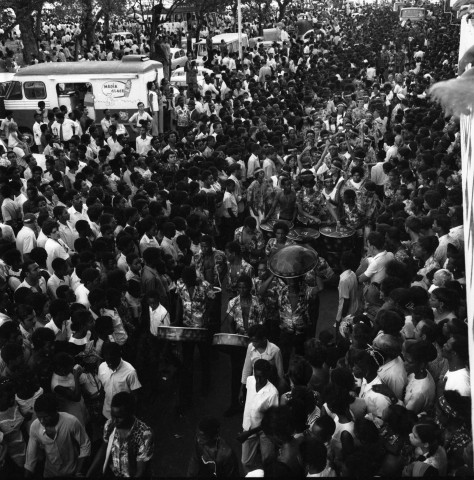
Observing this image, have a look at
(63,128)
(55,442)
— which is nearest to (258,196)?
(55,442)

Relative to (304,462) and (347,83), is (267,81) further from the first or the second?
(304,462)

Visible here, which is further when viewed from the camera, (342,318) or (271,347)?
(342,318)

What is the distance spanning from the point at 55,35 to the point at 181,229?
34881 mm

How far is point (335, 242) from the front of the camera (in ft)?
28.8

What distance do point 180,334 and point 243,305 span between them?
66cm

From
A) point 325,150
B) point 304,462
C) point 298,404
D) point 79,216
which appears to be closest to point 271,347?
point 298,404

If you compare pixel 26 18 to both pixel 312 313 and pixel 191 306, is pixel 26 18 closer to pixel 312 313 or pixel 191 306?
pixel 191 306

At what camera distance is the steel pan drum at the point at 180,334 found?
5977 mm

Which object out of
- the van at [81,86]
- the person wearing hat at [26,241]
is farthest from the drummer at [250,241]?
the van at [81,86]

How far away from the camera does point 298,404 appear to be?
4.64m

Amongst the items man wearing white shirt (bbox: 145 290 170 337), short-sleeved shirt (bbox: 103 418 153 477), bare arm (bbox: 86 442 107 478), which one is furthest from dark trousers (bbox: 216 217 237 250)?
short-sleeved shirt (bbox: 103 418 153 477)

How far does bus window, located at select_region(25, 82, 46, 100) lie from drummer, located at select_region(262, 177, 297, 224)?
9.76 metres

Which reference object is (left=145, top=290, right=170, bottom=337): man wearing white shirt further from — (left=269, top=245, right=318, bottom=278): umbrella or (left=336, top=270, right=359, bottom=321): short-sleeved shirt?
(left=336, top=270, right=359, bottom=321): short-sleeved shirt

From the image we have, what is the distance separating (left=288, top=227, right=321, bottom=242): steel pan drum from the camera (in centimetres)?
873
